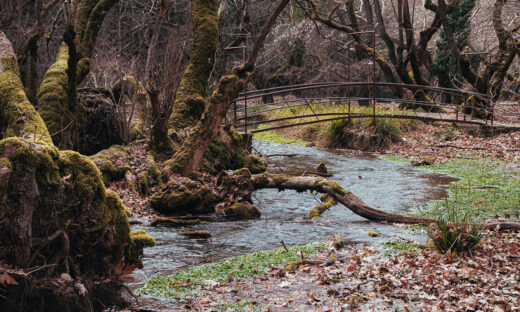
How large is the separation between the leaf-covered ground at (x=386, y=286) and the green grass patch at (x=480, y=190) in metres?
0.72

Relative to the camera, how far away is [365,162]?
601 inches

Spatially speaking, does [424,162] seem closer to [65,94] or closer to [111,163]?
[111,163]

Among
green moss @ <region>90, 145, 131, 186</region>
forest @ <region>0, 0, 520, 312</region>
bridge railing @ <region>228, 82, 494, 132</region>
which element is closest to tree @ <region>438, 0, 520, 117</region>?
forest @ <region>0, 0, 520, 312</region>

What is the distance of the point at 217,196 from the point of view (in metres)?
9.59

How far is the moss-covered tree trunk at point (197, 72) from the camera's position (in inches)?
498

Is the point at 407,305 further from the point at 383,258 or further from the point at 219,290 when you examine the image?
the point at 219,290

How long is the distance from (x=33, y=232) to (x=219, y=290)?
2245 millimetres

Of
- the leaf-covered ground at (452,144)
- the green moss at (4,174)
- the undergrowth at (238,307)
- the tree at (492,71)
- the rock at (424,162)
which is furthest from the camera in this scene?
the tree at (492,71)

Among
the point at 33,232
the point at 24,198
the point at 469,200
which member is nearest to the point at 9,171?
the point at 24,198

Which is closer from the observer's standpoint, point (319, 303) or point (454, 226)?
point (319, 303)

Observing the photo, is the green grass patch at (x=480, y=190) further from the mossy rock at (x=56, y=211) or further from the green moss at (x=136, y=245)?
the mossy rock at (x=56, y=211)

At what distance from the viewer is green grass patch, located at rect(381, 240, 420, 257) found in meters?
6.82

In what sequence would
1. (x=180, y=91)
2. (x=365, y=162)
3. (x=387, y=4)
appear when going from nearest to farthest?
(x=180, y=91) → (x=365, y=162) → (x=387, y=4)

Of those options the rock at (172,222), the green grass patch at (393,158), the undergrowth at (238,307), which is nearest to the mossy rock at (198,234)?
the rock at (172,222)
